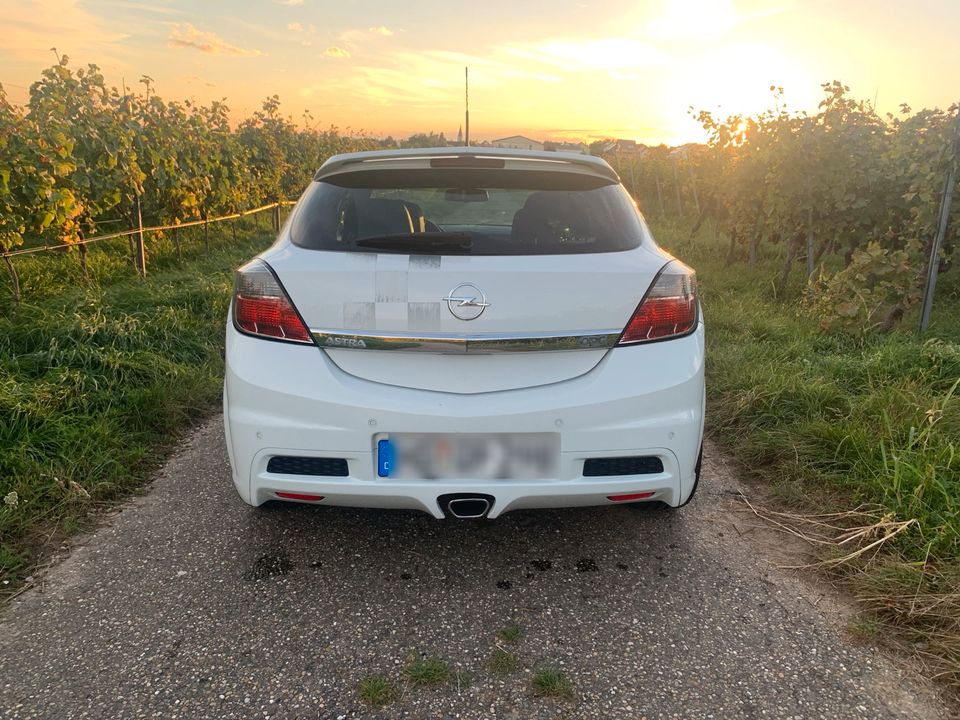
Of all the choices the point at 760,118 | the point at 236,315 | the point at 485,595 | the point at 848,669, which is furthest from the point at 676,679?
the point at 760,118

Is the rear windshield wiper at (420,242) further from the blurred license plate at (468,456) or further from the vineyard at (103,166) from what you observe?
the vineyard at (103,166)

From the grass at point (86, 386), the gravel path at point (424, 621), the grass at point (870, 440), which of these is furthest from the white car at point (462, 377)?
the grass at point (86, 386)

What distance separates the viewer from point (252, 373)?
210cm

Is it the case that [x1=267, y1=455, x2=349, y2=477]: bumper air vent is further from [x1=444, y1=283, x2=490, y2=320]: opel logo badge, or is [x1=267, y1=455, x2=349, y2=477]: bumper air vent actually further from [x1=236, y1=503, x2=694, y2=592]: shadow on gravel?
[x1=444, y1=283, x2=490, y2=320]: opel logo badge

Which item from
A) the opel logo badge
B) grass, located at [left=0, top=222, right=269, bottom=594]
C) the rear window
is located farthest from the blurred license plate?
grass, located at [left=0, top=222, right=269, bottom=594]

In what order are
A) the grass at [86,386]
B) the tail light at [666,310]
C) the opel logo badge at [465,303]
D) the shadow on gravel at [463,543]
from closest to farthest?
the opel logo badge at [465,303] < the tail light at [666,310] < the shadow on gravel at [463,543] < the grass at [86,386]

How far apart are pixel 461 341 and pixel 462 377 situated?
4.6 inches

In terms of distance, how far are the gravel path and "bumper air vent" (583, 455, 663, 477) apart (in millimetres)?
474

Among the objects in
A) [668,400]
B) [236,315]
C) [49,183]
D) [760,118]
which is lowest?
[668,400]

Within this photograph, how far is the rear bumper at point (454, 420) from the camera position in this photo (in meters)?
2.00

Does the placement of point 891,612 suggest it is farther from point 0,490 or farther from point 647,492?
point 0,490

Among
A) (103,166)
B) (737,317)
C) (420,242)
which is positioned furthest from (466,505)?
(103,166)

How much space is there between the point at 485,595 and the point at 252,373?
108cm

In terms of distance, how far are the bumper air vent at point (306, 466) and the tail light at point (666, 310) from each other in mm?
980
